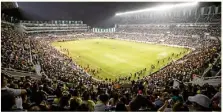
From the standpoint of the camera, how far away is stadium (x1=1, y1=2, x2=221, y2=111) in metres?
7.20

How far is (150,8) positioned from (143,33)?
12.0 m

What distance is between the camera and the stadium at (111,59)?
720 cm

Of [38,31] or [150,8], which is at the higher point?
[150,8]

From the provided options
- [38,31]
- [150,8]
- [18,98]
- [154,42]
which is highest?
[150,8]

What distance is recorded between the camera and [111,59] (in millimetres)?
44406

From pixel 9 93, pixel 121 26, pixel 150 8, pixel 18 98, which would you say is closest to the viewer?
pixel 9 93

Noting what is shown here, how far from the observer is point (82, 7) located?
124125mm

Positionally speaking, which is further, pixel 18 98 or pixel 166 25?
pixel 166 25

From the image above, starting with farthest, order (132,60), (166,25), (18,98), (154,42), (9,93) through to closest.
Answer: (166,25), (154,42), (132,60), (18,98), (9,93)

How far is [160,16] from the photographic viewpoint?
100 metres

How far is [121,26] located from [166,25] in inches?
1296

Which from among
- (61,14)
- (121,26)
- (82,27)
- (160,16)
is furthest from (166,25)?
(61,14)

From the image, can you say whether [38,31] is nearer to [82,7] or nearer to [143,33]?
[82,7]

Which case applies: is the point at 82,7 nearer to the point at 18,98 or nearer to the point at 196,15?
the point at 196,15
